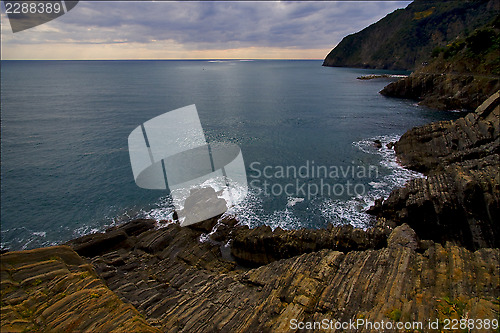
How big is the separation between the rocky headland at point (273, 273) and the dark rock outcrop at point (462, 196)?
86 millimetres

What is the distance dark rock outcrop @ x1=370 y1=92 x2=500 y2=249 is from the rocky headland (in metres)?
0.09

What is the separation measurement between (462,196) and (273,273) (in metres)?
17.0

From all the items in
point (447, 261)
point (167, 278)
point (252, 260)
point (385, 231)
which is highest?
point (447, 261)

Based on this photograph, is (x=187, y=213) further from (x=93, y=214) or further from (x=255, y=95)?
(x=255, y=95)

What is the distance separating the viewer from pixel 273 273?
51.2 ft

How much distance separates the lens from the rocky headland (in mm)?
9602

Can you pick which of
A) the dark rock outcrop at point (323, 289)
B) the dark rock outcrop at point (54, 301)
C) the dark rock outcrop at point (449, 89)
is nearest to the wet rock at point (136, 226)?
the dark rock outcrop at point (323, 289)

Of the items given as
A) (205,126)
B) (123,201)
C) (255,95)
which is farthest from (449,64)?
(123,201)

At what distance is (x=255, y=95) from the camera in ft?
326

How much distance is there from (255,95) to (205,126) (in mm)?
46832

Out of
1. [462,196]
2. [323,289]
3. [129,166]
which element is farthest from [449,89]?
[129,166]

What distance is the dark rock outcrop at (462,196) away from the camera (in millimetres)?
19438

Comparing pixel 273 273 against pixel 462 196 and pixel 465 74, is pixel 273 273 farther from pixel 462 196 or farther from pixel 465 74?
pixel 465 74

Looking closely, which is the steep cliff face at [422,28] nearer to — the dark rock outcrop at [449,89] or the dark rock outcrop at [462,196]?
the dark rock outcrop at [449,89]
